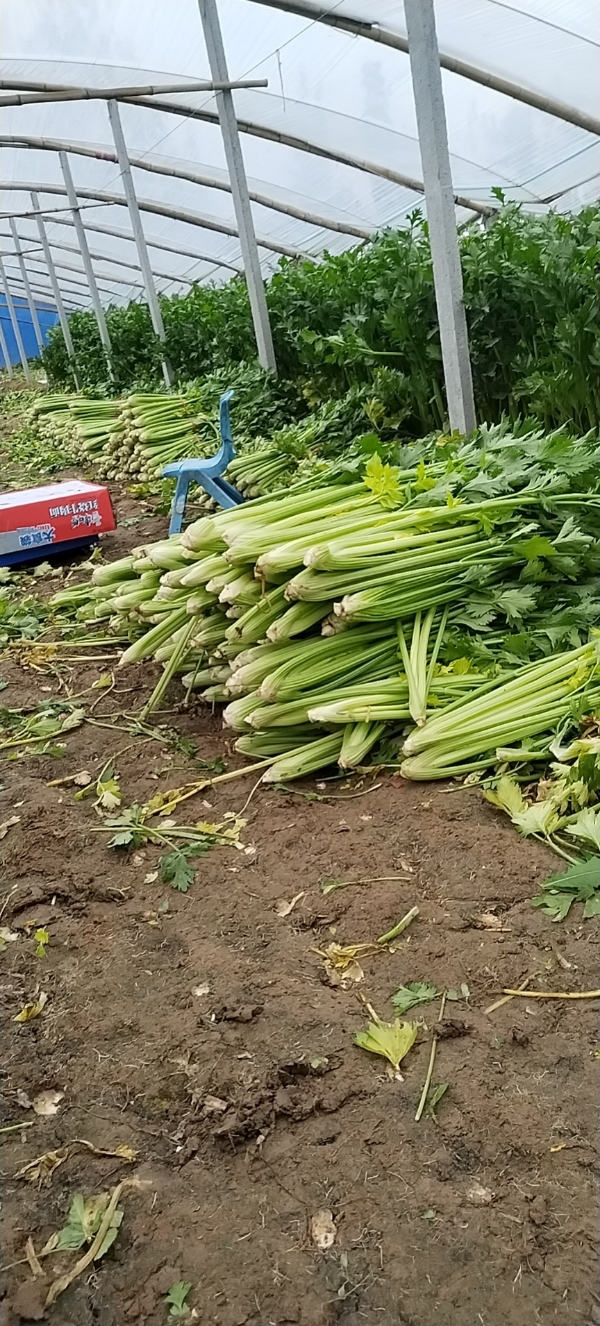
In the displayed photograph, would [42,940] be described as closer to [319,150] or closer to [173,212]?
[319,150]

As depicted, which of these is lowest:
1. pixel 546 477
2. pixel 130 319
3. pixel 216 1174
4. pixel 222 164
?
pixel 216 1174

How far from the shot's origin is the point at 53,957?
265 cm

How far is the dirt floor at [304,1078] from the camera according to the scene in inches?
64.6

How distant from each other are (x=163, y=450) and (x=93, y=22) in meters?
4.74

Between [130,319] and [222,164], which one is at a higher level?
[222,164]

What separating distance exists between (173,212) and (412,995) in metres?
16.6

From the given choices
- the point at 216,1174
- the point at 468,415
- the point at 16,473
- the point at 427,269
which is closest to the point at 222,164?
the point at 16,473

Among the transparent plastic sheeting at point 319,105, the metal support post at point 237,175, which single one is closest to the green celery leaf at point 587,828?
the metal support post at point 237,175

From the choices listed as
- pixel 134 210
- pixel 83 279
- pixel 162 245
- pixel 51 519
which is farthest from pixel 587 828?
pixel 83 279

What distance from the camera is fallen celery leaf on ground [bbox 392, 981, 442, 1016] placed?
2.23 meters

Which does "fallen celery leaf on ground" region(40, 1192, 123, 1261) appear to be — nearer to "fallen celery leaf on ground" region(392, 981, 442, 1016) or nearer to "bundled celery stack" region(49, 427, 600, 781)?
"fallen celery leaf on ground" region(392, 981, 442, 1016)

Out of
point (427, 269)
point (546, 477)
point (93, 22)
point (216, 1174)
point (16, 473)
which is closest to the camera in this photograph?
point (216, 1174)

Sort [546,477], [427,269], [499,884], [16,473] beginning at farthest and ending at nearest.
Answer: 1. [16,473]
2. [427,269]
3. [546,477]
4. [499,884]

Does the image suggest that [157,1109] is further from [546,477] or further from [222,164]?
[222,164]
